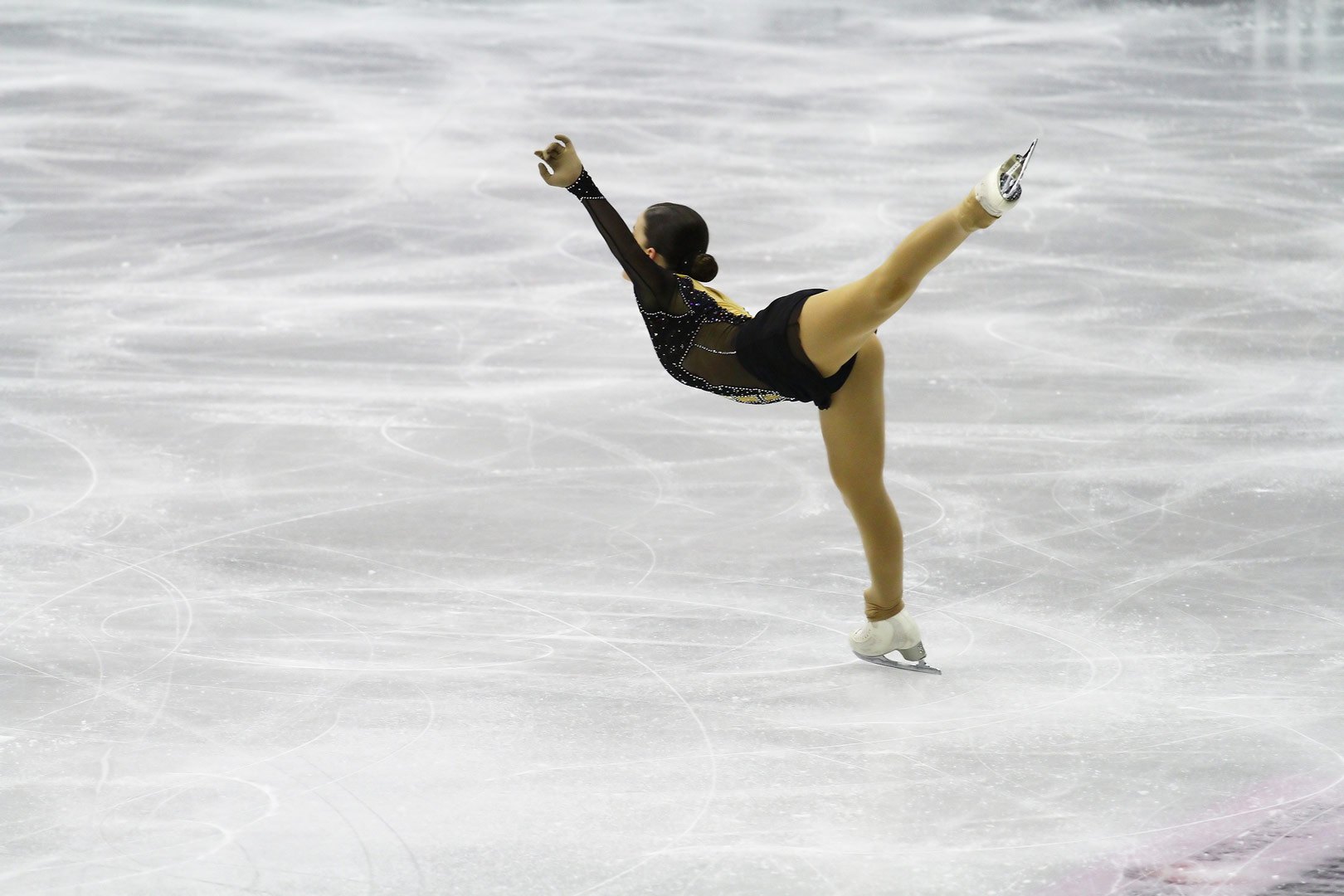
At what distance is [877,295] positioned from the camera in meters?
3.41

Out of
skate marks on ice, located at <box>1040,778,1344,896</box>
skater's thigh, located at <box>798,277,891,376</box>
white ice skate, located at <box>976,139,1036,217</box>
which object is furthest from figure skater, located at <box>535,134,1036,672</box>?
skate marks on ice, located at <box>1040,778,1344,896</box>

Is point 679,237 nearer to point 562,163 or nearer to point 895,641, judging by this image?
point 562,163

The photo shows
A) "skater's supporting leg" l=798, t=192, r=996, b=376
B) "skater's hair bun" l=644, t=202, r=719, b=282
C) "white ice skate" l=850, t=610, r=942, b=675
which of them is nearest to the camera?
"skater's supporting leg" l=798, t=192, r=996, b=376

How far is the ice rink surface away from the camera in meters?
3.15

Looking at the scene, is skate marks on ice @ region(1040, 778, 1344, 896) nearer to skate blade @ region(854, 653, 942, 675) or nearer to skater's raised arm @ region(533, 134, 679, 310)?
skate blade @ region(854, 653, 942, 675)

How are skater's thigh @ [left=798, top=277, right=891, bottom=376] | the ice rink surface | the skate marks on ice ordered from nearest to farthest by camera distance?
1. the skate marks on ice
2. the ice rink surface
3. skater's thigh @ [left=798, top=277, right=891, bottom=376]

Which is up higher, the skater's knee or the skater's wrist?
the skater's wrist

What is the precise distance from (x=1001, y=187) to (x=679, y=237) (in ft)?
2.90

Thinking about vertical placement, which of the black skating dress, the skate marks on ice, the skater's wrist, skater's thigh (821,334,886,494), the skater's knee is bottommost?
the skate marks on ice

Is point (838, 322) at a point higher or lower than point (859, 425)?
higher

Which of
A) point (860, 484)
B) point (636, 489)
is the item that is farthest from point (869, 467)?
point (636, 489)

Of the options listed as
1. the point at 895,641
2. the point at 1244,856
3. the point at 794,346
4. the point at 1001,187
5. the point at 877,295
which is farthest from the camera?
the point at 895,641

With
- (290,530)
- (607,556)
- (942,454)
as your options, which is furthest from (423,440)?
(942,454)

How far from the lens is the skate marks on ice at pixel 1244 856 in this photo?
111 inches
